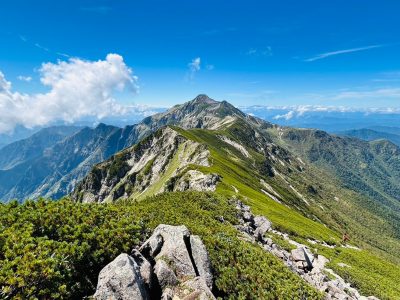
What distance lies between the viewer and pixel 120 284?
22344 mm

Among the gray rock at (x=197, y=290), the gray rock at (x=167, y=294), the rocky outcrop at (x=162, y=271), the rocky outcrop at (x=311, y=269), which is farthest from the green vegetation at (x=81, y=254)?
the rocky outcrop at (x=311, y=269)

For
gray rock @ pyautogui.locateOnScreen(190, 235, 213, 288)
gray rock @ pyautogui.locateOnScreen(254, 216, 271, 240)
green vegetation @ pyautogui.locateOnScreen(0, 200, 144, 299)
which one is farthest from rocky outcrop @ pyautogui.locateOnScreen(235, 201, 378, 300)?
green vegetation @ pyautogui.locateOnScreen(0, 200, 144, 299)

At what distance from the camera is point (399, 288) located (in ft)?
205

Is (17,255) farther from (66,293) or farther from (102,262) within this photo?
(102,262)

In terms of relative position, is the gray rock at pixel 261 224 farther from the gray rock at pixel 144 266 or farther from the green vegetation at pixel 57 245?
the gray rock at pixel 144 266

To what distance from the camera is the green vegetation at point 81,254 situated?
20703 mm

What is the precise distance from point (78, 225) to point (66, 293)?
7.49m

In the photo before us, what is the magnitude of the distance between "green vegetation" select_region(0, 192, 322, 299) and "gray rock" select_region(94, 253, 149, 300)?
2116mm

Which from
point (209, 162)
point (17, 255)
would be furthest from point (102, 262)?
point (209, 162)

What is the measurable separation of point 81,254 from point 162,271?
A: 674 cm

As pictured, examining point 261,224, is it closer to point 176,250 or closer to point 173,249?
point 176,250

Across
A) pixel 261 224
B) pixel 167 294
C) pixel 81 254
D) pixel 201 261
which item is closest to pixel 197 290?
pixel 167 294

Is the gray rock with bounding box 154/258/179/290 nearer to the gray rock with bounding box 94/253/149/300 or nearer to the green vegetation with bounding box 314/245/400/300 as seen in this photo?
the gray rock with bounding box 94/253/149/300

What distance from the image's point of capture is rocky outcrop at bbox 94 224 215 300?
2244 cm
